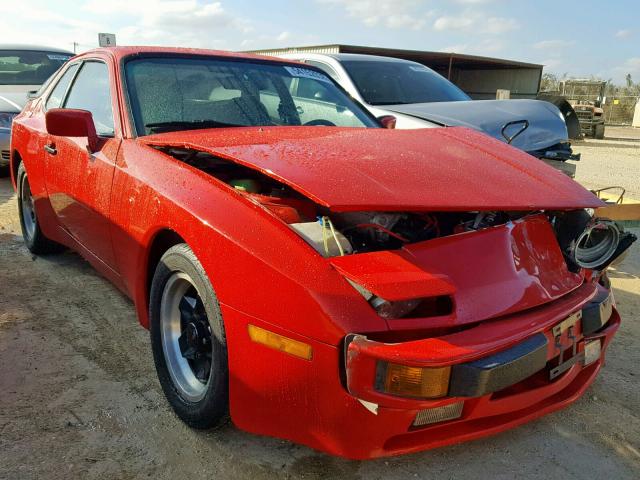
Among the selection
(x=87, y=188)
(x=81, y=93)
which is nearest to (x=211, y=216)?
(x=87, y=188)

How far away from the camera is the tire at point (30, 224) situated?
12.9 feet

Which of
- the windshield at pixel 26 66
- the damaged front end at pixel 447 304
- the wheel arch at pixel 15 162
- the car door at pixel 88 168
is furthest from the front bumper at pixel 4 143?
the damaged front end at pixel 447 304

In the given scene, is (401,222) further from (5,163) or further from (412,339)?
(5,163)

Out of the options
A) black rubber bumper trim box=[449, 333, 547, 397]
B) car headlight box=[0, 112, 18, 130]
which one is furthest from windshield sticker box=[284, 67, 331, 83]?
car headlight box=[0, 112, 18, 130]

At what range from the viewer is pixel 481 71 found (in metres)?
22.9

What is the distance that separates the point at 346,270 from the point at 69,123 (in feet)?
5.79

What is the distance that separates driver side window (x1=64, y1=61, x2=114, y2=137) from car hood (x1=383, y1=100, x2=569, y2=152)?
278 cm

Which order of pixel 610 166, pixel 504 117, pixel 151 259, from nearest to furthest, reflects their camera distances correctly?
pixel 151 259, pixel 504 117, pixel 610 166

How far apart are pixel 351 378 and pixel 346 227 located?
2.08 feet

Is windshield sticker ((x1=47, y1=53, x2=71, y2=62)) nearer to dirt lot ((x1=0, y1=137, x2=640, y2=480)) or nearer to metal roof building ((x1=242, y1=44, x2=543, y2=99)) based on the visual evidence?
dirt lot ((x1=0, y1=137, x2=640, y2=480))

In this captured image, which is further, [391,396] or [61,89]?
[61,89]

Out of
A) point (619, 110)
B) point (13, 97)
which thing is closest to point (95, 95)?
point (13, 97)

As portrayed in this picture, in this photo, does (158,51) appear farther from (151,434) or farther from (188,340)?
(151,434)

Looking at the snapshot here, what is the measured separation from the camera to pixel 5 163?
21.7 feet
